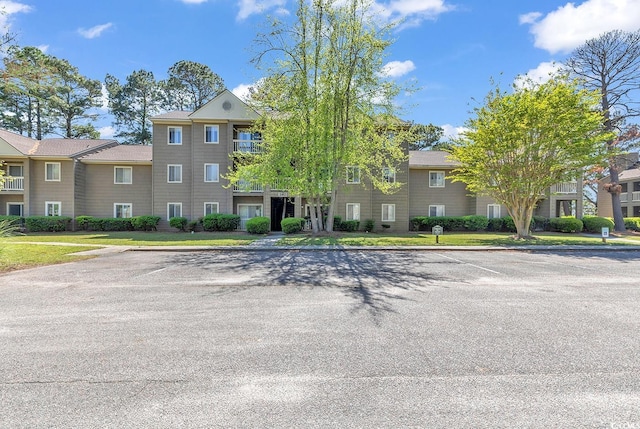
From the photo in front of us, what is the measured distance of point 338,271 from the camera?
983 cm

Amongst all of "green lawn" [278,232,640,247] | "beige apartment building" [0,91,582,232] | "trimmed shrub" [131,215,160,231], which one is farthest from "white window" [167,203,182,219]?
"green lawn" [278,232,640,247]

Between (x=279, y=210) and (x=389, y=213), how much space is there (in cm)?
896

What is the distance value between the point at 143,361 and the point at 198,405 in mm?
1249

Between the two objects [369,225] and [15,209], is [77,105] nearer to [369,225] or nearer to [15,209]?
[15,209]

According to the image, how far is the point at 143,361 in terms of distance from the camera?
3709mm

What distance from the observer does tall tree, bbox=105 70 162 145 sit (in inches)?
1731

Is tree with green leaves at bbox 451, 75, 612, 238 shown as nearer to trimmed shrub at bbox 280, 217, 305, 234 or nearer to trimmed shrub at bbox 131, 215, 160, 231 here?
trimmed shrub at bbox 280, 217, 305, 234

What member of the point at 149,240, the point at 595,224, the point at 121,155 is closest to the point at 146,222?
the point at 121,155

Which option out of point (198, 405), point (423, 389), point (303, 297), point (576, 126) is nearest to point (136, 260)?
point (303, 297)

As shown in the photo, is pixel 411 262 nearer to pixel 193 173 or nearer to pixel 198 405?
pixel 198 405

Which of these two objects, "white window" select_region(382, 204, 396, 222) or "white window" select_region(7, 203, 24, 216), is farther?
"white window" select_region(382, 204, 396, 222)

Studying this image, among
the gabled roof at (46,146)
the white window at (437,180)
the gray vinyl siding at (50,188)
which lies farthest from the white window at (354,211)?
the gabled roof at (46,146)

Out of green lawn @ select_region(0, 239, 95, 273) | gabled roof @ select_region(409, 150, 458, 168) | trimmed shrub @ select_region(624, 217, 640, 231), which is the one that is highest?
gabled roof @ select_region(409, 150, 458, 168)

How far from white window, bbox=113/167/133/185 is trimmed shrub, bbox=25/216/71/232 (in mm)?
4823
